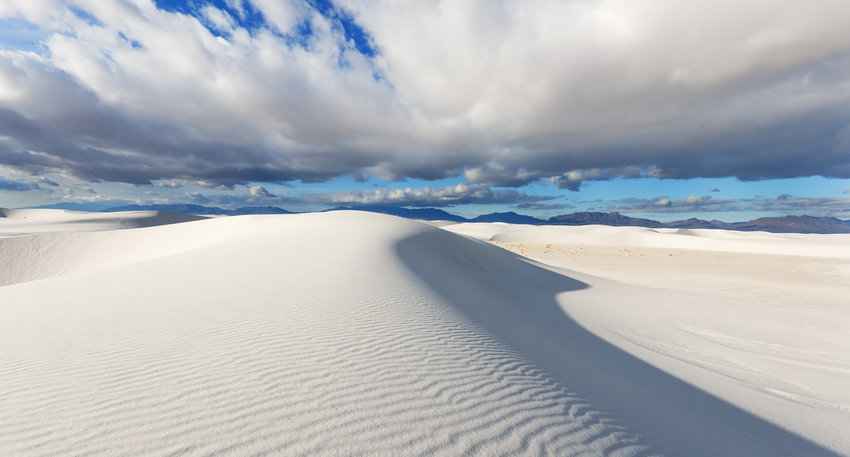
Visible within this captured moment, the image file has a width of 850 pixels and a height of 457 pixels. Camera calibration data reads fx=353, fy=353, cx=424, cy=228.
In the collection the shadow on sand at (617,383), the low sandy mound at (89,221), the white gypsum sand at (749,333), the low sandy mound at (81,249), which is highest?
the shadow on sand at (617,383)

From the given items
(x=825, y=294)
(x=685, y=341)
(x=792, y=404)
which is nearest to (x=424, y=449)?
(x=792, y=404)

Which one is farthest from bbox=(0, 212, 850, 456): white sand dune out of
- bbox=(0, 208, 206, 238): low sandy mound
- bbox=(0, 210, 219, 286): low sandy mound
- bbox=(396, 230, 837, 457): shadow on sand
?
bbox=(0, 208, 206, 238): low sandy mound

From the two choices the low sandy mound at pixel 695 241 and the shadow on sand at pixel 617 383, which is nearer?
the shadow on sand at pixel 617 383

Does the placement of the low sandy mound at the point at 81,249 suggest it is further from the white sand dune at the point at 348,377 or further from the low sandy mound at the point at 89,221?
the low sandy mound at the point at 89,221

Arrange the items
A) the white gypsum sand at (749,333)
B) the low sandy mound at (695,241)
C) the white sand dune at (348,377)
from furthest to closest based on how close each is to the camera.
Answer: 1. the low sandy mound at (695,241)
2. the white gypsum sand at (749,333)
3. the white sand dune at (348,377)

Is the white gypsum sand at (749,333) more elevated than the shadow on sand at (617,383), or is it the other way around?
the shadow on sand at (617,383)

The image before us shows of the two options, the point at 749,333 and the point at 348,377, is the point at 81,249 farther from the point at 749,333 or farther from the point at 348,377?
the point at 749,333

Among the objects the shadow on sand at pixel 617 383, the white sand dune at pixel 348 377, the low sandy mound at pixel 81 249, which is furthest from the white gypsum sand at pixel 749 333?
the low sandy mound at pixel 81 249
